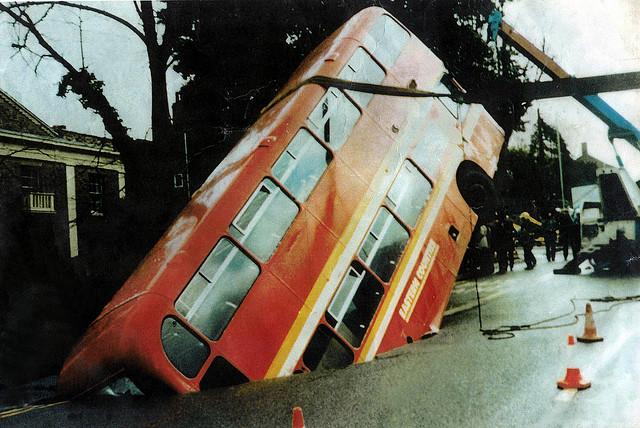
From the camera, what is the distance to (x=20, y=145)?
5.91 m

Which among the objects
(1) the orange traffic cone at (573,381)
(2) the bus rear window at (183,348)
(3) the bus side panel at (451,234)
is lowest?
(2) the bus rear window at (183,348)

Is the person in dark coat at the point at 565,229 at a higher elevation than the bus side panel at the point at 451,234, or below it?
higher

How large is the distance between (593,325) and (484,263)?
66.2 inches

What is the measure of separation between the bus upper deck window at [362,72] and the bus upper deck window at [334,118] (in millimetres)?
175

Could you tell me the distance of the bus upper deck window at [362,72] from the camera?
18.8 feet

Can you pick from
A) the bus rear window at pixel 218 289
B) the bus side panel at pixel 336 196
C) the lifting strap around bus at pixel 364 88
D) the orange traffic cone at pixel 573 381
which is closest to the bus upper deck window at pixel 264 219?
the bus rear window at pixel 218 289

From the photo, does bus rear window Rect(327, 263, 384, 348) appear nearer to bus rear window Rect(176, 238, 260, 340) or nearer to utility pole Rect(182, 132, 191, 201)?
bus rear window Rect(176, 238, 260, 340)

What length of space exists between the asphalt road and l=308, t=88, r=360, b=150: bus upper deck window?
233 cm

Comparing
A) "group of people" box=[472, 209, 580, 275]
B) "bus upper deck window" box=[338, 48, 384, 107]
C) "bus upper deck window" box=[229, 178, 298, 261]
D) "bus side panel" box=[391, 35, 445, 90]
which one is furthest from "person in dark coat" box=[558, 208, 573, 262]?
"bus upper deck window" box=[229, 178, 298, 261]

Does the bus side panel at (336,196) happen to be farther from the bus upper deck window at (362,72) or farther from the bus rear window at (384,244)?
the bus upper deck window at (362,72)

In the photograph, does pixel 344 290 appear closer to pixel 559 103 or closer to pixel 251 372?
pixel 251 372

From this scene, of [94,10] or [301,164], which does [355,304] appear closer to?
[301,164]

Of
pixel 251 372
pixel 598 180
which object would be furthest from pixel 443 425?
pixel 598 180

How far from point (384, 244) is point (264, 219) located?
1.36 m
